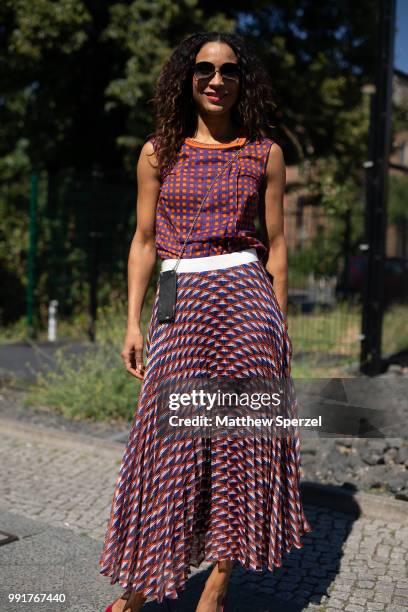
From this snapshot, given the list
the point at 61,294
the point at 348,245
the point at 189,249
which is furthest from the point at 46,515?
the point at 61,294

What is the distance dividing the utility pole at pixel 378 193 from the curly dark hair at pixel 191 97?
16.5ft

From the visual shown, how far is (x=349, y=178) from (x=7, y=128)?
6014 millimetres

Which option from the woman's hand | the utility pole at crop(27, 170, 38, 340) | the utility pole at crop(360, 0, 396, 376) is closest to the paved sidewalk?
the woman's hand

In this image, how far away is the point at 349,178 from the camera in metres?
13.1

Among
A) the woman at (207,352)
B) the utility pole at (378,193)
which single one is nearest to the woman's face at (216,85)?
the woman at (207,352)

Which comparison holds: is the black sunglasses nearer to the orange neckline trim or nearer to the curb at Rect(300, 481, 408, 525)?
the orange neckline trim

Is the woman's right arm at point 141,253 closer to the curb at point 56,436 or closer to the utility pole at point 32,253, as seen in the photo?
the curb at point 56,436

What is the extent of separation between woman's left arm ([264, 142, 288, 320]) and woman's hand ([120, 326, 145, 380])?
519 millimetres

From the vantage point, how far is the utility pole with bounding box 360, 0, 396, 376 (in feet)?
24.3

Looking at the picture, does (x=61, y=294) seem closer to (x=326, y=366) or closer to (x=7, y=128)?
(x=7, y=128)

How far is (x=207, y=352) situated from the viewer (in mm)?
2469

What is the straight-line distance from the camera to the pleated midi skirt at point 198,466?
242 centimetres

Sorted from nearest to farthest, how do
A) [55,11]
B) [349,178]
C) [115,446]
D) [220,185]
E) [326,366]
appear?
[220,185]
[115,446]
[326,366]
[55,11]
[349,178]

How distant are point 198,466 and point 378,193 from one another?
5.59 meters
